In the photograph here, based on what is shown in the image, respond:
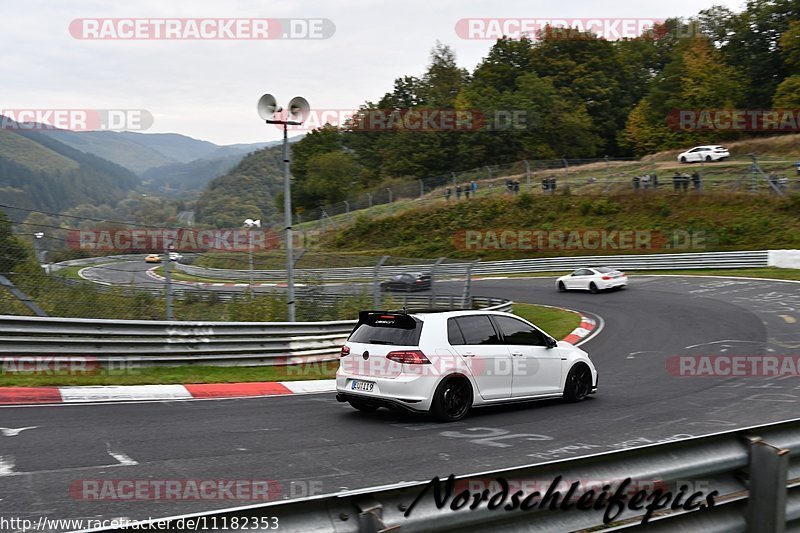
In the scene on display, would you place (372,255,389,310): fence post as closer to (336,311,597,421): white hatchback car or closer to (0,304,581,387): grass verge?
(0,304,581,387): grass verge

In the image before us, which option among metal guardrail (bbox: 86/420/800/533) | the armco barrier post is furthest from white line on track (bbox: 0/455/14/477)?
the armco barrier post

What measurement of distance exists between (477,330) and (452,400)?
3.54 feet

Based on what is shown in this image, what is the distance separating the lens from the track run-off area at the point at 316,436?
21.7 ft

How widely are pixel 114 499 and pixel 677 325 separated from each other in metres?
19.7

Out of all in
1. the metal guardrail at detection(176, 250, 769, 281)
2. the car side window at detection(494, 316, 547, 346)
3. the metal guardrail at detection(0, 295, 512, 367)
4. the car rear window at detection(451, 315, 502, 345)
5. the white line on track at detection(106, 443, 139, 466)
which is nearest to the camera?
the white line on track at detection(106, 443, 139, 466)

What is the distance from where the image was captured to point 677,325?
22.7 m

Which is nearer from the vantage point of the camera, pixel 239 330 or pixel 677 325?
pixel 239 330

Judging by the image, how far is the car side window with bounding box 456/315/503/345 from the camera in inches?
404

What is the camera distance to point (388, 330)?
10.1 meters

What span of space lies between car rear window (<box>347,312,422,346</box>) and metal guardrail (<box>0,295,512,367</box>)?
239cm

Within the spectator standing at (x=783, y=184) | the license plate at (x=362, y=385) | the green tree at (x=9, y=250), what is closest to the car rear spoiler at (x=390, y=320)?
the license plate at (x=362, y=385)

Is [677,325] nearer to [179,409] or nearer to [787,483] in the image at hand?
[179,409]

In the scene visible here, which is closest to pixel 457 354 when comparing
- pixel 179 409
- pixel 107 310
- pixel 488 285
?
pixel 179 409

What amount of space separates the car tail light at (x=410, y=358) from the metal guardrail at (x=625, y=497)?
19.3 feet
